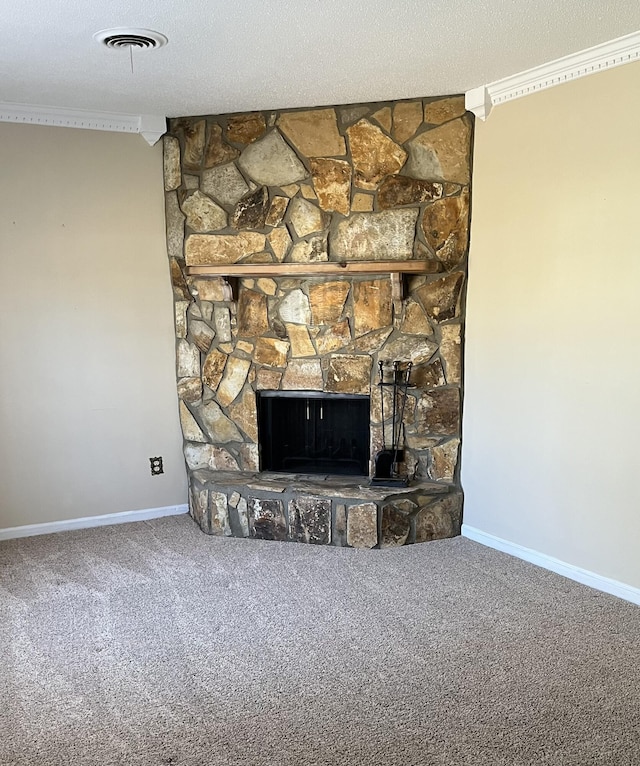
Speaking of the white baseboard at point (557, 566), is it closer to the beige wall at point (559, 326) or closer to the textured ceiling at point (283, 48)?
the beige wall at point (559, 326)

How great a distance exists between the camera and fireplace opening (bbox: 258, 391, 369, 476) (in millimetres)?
3697

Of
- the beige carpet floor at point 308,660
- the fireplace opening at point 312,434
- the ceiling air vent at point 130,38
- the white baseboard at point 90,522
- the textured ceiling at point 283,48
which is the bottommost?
the beige carpet floor at point 308,660

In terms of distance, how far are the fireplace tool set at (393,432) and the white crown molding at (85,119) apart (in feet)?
Answer: 5.95

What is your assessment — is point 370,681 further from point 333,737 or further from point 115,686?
point 115,686

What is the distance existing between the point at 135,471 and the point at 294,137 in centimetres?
211

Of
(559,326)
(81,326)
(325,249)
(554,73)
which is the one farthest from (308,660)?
(554,73)

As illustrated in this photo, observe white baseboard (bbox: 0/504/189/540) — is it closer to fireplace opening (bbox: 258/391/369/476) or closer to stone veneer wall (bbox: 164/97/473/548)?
stone veneer wall (bbox: 164/97/473/548)

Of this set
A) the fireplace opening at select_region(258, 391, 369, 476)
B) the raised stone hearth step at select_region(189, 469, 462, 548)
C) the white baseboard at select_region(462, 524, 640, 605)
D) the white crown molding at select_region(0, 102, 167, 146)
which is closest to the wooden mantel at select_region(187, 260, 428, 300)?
the fireplace opening at select_region(258, 391, 369, 476)

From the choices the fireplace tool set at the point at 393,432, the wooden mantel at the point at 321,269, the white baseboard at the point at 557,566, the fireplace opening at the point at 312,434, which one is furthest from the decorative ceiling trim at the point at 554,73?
the white baseboard at the point at 557,566

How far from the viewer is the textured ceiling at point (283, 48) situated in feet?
7.27

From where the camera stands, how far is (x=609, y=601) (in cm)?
276

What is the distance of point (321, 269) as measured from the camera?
3.31 metres

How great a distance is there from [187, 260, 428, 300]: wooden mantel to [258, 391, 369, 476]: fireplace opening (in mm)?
698

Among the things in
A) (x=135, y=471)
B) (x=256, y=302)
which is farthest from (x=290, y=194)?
(x=135, y=471)
